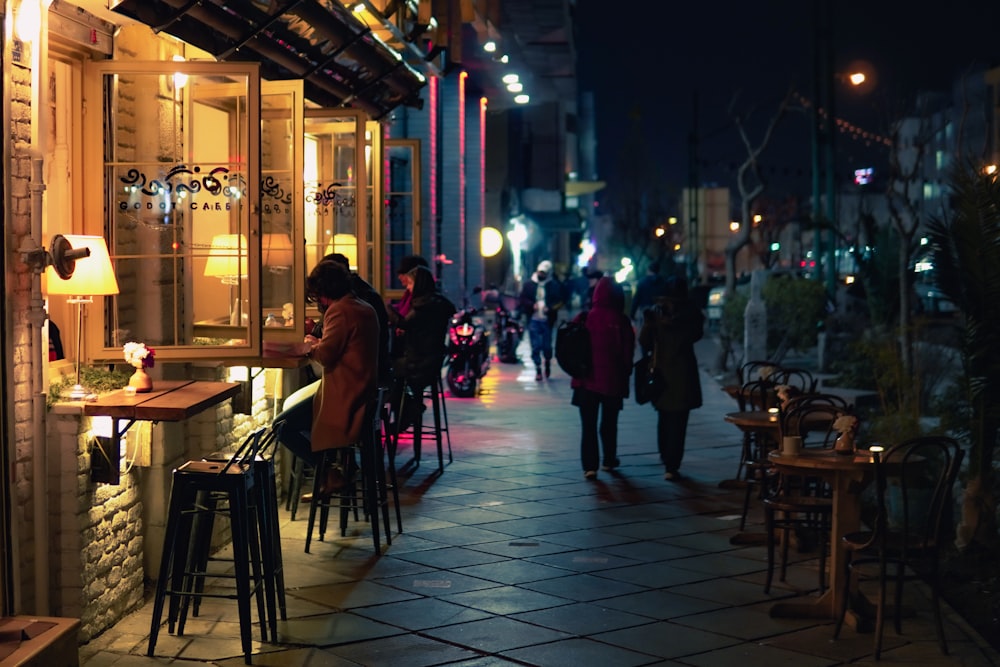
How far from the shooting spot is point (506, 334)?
24.4m

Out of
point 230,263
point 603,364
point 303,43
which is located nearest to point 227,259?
point 230,263

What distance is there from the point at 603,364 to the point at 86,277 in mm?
6013

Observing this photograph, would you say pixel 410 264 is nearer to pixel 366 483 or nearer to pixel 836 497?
pixel 366 483

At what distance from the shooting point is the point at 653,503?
35.2ft

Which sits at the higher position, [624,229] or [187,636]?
[624,229]

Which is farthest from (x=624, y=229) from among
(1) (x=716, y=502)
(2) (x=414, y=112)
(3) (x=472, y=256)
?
(1) (x=716, y=502)

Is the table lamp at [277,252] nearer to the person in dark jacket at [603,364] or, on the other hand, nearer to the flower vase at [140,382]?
the flower vase at [140,382]

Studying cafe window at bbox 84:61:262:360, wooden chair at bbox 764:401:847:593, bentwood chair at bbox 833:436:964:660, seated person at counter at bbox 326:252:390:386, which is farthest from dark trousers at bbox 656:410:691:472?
cafe window at bbox 84:61:262:360

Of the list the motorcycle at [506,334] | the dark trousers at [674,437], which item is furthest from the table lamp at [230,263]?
the motorcycle at [506,334]

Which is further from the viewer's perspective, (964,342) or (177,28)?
(964,342)

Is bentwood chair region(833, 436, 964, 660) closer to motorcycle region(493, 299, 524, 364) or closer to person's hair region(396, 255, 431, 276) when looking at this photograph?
person's hair region(396, 255, 431, 276)

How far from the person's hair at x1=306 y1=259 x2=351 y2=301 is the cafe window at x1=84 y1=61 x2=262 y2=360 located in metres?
0.44

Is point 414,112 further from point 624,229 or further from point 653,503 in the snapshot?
point 624,229

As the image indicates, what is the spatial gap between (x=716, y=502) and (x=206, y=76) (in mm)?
5411
